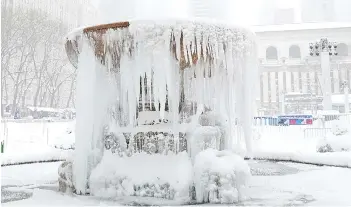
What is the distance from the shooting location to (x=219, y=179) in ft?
17.4

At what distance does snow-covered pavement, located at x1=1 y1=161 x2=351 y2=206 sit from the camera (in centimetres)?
527

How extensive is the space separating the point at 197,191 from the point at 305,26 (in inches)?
2070

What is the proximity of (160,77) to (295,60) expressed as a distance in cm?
5066

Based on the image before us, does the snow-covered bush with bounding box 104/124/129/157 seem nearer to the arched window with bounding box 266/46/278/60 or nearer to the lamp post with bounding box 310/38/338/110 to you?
the lamp post with bounding box 310/38/338/110

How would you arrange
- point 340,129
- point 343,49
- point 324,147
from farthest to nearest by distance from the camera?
point 343,49 → point 340,129 → point 324,147

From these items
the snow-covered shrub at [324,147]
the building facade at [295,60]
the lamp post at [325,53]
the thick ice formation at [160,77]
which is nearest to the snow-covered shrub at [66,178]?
the thick ice formation at [160,77]

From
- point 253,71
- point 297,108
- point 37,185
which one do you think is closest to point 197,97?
point 253,71

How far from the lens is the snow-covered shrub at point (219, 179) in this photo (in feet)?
17.3

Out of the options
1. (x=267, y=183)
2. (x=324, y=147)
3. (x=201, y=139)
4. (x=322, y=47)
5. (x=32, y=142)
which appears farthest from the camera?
(x=322, y=47)

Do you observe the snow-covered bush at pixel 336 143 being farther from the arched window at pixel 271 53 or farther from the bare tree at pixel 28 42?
the arched window at pixel 271 53

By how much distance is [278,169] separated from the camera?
9.00 m

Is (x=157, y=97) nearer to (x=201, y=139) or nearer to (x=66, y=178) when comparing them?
(x=201, y=139)

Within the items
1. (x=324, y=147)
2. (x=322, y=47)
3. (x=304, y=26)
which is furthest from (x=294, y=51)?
(x=324, y=147)

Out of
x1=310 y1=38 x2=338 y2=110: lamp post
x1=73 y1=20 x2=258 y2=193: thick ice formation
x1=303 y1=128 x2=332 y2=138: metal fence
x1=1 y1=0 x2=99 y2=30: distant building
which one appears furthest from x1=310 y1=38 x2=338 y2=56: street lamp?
x1=1 y1=0 x2=99 y2=30: distant building
